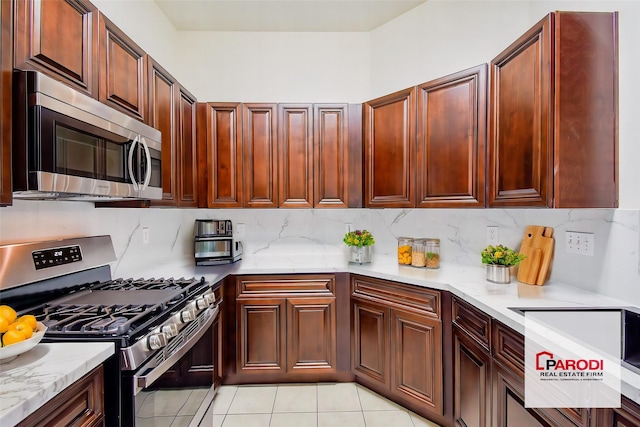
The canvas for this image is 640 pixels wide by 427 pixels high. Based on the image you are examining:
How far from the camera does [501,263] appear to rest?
1.80 metres

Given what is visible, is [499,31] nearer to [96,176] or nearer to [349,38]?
[349,38]

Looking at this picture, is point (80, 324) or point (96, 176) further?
point (96, 176)

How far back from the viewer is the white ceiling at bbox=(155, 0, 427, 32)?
2.48m

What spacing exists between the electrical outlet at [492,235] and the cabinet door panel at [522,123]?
17.0 inches

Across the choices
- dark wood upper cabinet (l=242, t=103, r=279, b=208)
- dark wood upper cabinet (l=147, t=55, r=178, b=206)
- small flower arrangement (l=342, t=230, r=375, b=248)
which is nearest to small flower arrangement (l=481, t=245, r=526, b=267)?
small flower arrangement (l=342, t=230, r=375, b=248)

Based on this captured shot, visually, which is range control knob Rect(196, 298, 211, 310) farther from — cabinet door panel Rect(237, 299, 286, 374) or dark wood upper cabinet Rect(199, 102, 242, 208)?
dark wood upper cabinet Rect(199, 102, 242, 208)

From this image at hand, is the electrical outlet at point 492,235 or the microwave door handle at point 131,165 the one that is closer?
the microwave door handle at point 131,165

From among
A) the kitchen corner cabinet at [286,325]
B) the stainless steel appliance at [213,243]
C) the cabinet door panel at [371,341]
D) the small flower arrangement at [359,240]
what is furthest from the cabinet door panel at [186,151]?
the cabinet door panel at [371,341]

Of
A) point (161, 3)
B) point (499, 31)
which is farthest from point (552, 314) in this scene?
point (161, 3)

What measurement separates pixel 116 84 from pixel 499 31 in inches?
93.5

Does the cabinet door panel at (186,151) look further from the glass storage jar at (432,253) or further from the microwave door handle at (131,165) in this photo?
the glass storage jar at (432,253)

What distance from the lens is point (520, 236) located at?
78.6 inches

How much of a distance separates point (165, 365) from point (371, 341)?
1414mm

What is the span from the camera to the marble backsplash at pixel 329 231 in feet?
4.57
